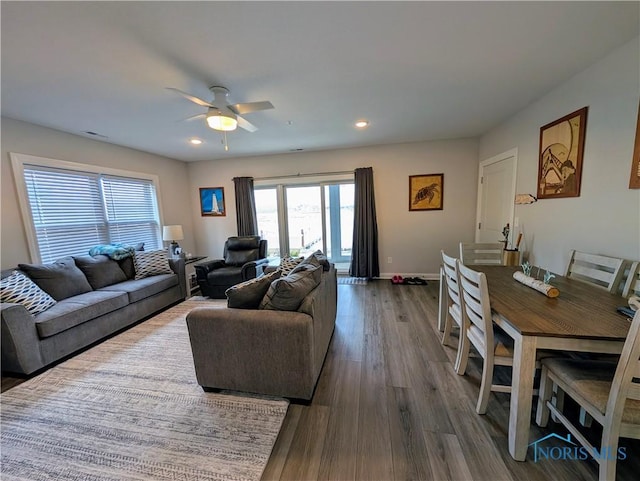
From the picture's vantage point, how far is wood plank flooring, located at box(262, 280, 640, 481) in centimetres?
131

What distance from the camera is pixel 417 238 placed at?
4.71 m

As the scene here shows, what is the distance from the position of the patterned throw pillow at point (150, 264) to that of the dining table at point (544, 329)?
13.4 feet

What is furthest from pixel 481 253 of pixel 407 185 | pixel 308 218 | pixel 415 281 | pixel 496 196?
pixel 308 218

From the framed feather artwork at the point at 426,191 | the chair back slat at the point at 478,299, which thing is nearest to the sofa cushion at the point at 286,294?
the chair back slat at the point at 478,299

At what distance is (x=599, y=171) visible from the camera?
203 cm

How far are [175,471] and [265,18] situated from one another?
2.63 meters

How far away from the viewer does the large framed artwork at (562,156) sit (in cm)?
220

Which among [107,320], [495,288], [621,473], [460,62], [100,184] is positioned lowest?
[621,473]

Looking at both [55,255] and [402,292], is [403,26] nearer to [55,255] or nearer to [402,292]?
[402,292]

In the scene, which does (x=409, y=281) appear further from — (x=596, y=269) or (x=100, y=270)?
(x=100, y=270)

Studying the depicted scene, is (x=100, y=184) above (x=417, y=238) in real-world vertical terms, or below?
above

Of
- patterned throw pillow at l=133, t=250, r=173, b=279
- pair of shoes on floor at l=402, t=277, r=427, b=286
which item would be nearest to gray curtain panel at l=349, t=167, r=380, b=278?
pair of shoes on floor at l=402, t=277, r=427, b=286

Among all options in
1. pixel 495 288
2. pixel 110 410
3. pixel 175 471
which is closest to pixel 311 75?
pixel 495 288

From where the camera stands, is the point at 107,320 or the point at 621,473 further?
the point at 107,320
